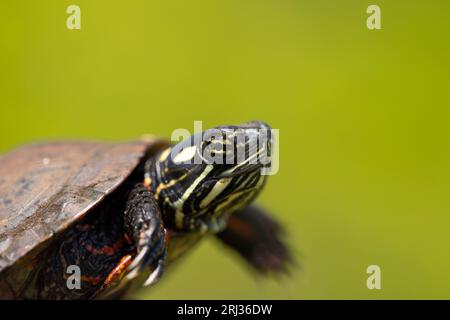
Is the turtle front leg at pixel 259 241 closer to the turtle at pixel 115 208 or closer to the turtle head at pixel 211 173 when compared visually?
the turtle at pixel 115 208

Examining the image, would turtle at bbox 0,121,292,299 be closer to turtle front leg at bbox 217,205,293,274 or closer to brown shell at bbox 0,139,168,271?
brown shell at bbox 0,139,168,271

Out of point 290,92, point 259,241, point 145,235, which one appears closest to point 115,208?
point 145,235

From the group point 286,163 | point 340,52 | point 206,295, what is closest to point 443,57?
point 340,52

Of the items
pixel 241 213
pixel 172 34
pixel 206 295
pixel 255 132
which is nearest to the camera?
pixel 255 132

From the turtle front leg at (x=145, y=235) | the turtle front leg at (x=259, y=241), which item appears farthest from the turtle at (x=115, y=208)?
the turtle front leg at (x=259, y=241)

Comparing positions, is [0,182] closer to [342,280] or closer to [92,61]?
[342,280]

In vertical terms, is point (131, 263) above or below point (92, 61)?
below

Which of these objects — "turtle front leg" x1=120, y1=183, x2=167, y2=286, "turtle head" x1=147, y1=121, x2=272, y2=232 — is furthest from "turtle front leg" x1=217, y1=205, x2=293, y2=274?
"turtle front leg" x1=120, y1=183, x2=167, y2=286
